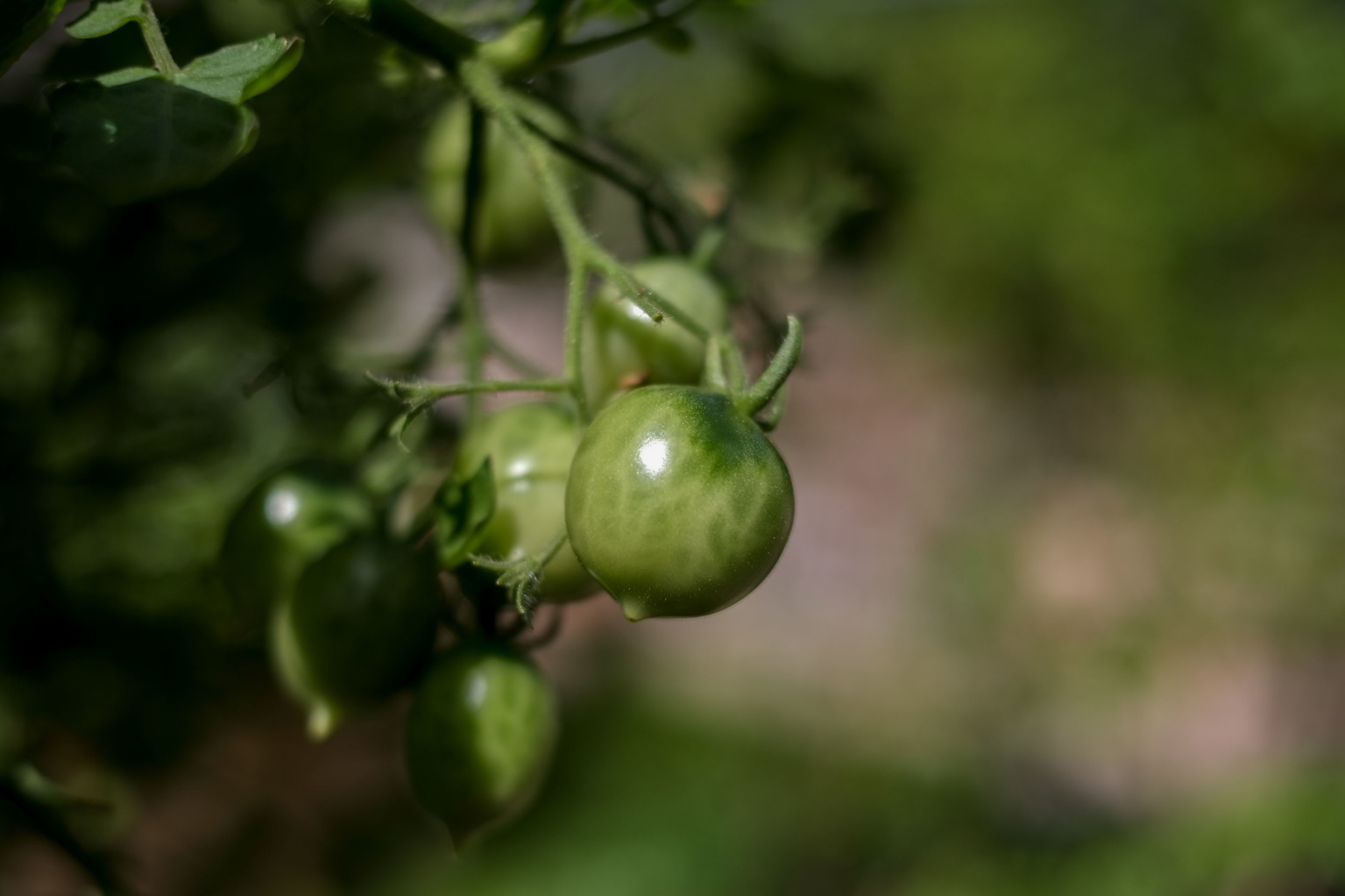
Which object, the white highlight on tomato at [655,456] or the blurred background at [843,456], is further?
the blurred background at [843,456]

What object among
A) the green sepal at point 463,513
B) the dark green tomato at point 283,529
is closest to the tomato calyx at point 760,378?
the green sepal at point 463,513

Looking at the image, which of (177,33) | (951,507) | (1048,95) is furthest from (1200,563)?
(177,33)

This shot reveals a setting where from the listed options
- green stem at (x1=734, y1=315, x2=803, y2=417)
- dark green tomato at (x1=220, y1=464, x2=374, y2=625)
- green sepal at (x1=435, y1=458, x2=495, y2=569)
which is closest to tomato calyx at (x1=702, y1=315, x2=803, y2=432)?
green stem at (x1=734, y1=315, x2=803, y2=417)

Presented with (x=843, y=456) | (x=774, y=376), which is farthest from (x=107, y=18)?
(x=843, y=456)

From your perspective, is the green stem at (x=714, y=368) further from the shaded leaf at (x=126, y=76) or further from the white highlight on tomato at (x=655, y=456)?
the shaded leaf at (x=126, y=76)

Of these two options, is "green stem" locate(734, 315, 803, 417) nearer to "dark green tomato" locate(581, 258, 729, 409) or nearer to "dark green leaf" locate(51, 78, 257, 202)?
"dark green tomato" locate(581, 258, 729, 409)

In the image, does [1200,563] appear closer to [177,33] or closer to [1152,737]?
[1152,737]

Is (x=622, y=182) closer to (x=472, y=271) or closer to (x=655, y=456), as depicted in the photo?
(x=472, y=271)
